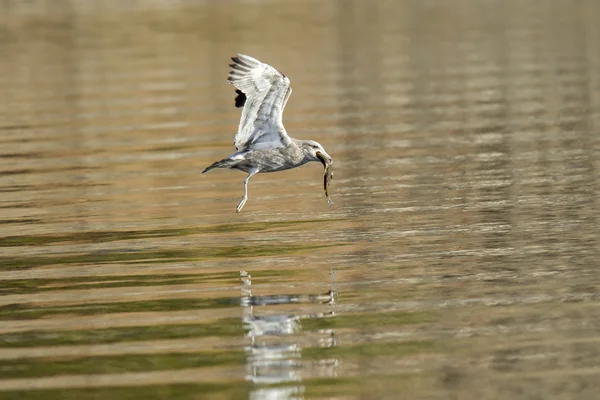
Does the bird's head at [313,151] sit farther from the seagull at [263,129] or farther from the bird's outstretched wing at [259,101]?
the bird's outstretched wing at [259,101]

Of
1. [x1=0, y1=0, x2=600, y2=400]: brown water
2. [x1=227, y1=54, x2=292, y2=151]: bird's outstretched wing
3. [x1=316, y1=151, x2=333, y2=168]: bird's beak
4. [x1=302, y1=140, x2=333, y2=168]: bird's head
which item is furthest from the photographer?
[x1=302, y1=140, x2=333, y2=168]: bird's head

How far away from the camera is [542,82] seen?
3322 cm

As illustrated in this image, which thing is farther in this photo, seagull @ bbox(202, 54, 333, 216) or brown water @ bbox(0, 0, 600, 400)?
seagull @ bbox(202, 54, 333, 216)

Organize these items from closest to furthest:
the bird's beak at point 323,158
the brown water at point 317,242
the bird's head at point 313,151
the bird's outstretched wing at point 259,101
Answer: the brown water at point 317,242 < the bird's outstretched wing at point 259,101 < the bird's beak at point 323,158 < the bird's head at point 313,151

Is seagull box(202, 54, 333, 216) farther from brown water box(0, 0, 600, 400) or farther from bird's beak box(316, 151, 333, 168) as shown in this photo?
brown water box(0, 0, 600, 400)

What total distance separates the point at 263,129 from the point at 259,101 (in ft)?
1.61

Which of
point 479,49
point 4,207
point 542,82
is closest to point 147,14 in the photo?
point 479,49

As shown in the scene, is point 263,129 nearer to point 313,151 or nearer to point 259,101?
point 259,101

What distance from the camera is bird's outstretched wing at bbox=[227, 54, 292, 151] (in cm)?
1630

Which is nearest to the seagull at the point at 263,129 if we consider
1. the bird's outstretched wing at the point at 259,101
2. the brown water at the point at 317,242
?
the bird's outstretched wing at the point at 259,101

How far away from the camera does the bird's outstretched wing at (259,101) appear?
1630 cm

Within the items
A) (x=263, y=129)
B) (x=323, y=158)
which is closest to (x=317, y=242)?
Answer: (x=323, y=158)

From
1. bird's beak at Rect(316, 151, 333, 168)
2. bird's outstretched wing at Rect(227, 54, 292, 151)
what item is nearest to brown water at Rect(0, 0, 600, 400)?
bird's beak at Rect(316, 151, 333, 168)

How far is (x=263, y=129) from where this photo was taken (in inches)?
676
